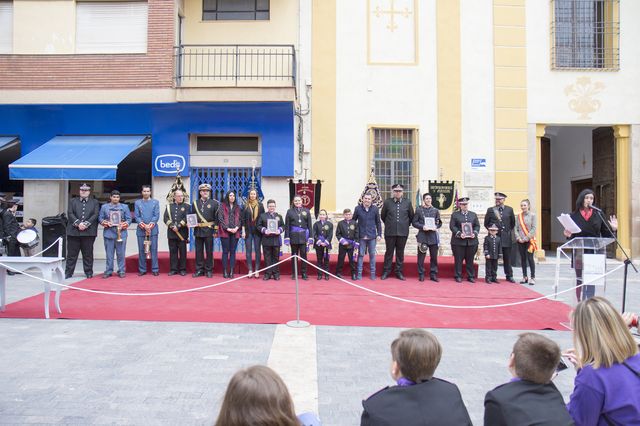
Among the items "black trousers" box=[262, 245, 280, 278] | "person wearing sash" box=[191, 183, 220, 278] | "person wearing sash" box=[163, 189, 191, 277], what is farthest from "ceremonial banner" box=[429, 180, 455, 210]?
"person wearing sash" box=[163, 189, 191, 277]

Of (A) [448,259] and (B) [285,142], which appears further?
(B) [285,142]

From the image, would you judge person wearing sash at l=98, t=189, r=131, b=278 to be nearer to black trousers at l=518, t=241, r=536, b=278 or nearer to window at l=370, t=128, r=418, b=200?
window at l=370, t=128, r=418, b=200

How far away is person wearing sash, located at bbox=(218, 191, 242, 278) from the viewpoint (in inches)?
405

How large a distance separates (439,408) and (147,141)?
505 inches

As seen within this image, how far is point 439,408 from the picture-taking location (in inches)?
80.5

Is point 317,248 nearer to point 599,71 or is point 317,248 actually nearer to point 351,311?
point 351,311

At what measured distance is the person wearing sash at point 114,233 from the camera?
10.2 m

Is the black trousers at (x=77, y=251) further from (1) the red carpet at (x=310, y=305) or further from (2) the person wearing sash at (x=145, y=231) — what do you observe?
(2) the person wearing sash at (x=145, y=231)

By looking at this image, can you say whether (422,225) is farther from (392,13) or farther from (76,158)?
(76,158)

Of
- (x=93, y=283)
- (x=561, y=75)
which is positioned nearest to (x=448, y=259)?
(x=561, y=75)

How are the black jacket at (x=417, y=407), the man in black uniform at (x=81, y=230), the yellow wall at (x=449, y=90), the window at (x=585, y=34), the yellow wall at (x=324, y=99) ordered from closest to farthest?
the black jacket at (x=417, y=407), the man in black uniform at (x=81, y=230), the yellow wall at (x=324, y=99), the yellow wall at (x=449, y=90), the window at (x=585, y=34)

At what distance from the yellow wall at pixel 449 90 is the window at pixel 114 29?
8.27 metres

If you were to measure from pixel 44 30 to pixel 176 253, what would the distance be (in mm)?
7457

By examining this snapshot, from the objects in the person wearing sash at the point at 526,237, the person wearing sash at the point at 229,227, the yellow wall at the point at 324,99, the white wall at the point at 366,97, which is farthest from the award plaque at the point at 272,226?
the person wearing sash at the point at 526,237
